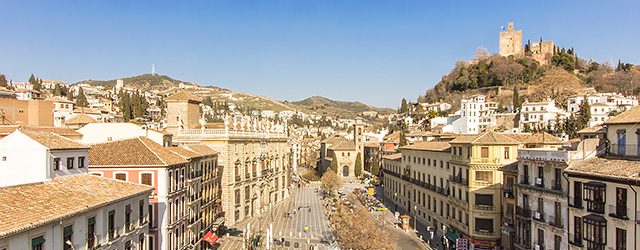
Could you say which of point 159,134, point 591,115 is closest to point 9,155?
point 159,134

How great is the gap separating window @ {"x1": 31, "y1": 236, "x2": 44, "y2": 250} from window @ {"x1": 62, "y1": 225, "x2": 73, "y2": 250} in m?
1.20

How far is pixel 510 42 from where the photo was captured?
138 metres

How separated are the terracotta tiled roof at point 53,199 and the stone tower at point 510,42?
450 ft

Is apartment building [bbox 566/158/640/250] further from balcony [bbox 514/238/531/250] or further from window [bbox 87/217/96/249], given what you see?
window [bbox 87/217/96/249]

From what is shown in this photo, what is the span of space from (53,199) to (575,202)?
24.3m

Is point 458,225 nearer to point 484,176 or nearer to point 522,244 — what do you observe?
point 484,176

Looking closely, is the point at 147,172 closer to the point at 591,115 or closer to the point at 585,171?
the point at 585,171

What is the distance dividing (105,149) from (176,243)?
784 cm

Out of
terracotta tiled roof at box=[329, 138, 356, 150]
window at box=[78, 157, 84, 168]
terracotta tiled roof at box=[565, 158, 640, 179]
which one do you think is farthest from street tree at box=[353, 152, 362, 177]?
window at box=[78, 157, 84, 168]

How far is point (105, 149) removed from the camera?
2784 centimetres

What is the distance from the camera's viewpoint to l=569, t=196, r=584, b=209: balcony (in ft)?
71.0

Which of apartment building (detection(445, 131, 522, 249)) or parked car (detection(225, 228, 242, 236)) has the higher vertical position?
apartment building (detection(445, 131, 522, 249))

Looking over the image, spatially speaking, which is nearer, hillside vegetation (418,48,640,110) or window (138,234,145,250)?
window (138,234,145,250)

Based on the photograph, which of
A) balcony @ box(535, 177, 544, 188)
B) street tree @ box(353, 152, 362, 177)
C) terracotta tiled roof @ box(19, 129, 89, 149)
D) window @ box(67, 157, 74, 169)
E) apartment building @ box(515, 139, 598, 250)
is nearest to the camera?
terracotta tiled roof @ box(19, 129, 89, 149)
